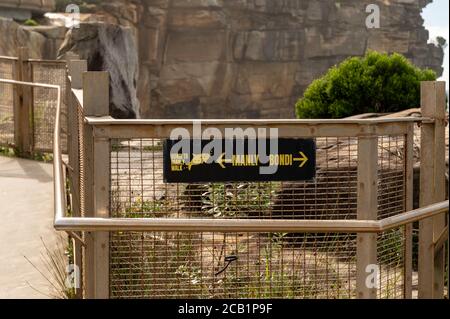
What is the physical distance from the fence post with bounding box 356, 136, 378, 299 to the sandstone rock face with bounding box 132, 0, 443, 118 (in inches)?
1793

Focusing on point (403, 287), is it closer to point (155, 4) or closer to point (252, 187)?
point (252, 187)

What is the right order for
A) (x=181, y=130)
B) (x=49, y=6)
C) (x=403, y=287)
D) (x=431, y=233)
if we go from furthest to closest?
(x=49, y=6) → (x=431, y=233) → (x=403, y=287) → (x=181, y=130)

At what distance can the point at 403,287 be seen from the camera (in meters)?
6.29

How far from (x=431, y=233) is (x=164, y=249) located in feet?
8.09

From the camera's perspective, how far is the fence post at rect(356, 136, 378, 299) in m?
5.45

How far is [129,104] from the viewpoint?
19.0 metres

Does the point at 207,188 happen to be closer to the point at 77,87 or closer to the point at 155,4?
the point at 77,87

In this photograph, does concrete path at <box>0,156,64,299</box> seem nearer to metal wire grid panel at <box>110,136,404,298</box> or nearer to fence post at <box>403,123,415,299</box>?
metal wire grid panel at <box>110,136,404,298</box>

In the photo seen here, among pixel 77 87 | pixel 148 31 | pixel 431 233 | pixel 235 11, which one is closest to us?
pixel 431 233

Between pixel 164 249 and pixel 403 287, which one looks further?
pixel 403 287

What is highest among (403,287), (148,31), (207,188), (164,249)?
(148,31)

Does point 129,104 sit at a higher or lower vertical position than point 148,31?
lower

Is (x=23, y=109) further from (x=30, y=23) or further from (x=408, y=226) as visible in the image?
(x=30, y=23)
